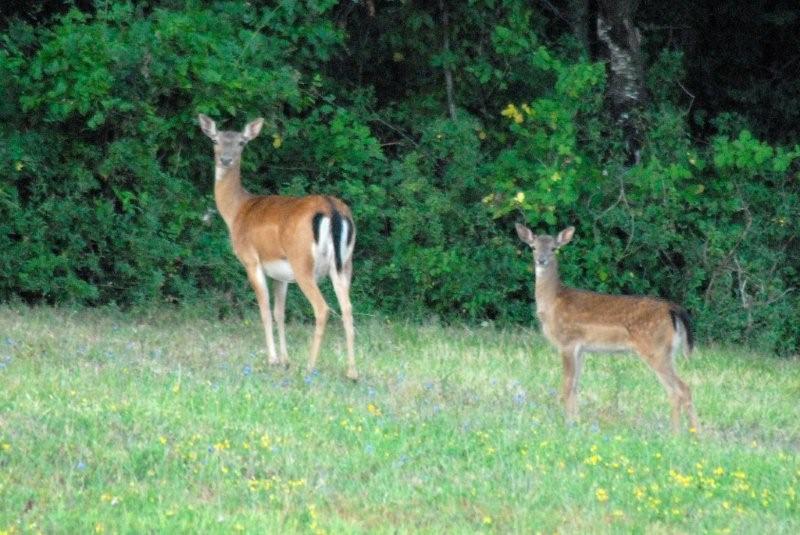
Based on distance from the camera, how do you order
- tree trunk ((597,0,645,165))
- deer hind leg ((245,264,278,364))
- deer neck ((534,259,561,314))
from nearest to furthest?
deer neck ((534,259,561,314)) < deer hind leg ((245,264,278,364)) < tree trunk ((597,0,645,165))

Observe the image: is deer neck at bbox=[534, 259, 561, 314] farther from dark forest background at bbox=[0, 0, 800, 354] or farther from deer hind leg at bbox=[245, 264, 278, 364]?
dark forest background at bbox=[0, 0, 800, 354]

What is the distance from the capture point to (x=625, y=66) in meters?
17.1

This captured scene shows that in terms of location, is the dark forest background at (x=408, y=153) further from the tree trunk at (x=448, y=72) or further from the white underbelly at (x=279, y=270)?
the white underbelly at (x=279, y=270)

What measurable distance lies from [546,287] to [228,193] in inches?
109

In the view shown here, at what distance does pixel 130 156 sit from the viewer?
1534 centimetres

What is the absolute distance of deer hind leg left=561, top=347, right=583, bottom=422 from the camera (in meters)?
10.6

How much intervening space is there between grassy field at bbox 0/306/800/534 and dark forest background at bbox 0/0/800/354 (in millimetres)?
3218

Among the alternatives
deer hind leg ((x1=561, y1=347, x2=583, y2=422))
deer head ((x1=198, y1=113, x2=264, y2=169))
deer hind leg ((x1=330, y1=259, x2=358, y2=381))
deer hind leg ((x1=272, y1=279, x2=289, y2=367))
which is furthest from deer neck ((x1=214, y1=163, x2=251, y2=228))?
deer hind leg ((x1=561, y1=347, x2=583, y2=422))

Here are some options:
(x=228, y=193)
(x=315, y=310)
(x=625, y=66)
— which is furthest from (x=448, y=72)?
(x=315, y=310)

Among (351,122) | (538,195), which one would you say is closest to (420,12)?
(351,122)

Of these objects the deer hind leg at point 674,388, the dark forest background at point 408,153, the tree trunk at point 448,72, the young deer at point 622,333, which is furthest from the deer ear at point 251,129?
the deer hind leg at point 674,388

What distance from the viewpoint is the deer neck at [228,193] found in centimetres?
1328

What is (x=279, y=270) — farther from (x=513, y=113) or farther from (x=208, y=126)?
(x=513, y=113)

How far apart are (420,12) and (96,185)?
3.77 meters
